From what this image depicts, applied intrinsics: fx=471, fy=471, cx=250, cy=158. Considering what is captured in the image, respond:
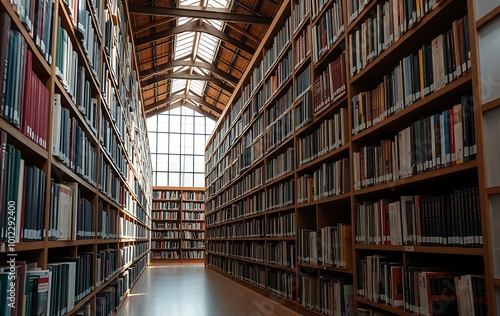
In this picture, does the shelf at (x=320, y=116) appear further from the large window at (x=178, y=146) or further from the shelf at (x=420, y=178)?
the large window at (x=178, y=146)

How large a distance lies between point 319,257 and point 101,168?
216cm

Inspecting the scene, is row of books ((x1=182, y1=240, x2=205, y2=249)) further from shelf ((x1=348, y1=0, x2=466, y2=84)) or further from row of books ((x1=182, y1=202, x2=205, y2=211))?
shelf ((x1=348, y1=0, x2=466, y2=84))

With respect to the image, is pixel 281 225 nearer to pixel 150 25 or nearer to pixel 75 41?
pixel 75 41

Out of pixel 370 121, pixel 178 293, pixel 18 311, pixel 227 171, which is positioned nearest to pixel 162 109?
pixel 227 171

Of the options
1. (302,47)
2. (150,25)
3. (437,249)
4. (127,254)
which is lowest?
(127,254)

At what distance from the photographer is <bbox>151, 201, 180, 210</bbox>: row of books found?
55.1 ft

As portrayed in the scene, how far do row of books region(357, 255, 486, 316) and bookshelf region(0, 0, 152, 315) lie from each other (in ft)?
6.47

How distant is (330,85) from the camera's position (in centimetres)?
430

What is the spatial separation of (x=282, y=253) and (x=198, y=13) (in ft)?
16.8

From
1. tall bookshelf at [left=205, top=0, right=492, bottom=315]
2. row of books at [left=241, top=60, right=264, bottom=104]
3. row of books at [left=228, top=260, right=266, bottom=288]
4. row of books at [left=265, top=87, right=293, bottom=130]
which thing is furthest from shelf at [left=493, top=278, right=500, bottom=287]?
row of books at [left=241, top=60, right=264, bottom=104]

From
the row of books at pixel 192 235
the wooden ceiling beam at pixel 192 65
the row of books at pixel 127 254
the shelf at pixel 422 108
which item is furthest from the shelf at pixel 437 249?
the row of books at pixel 192 235

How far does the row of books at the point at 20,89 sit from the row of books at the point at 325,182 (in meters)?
2.56

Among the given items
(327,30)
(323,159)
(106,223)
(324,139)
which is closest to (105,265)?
(106,223)

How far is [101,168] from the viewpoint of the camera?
156 inches
